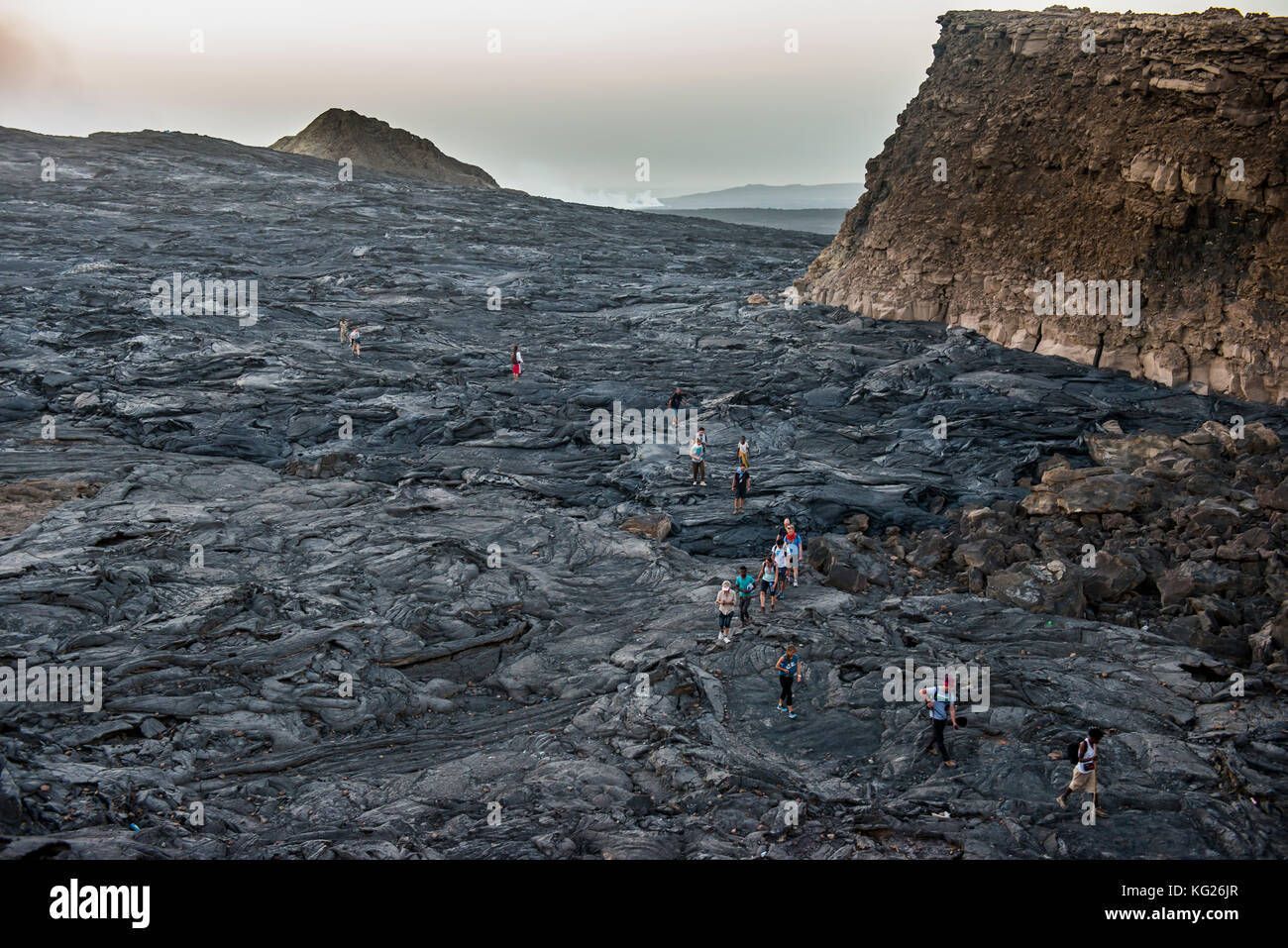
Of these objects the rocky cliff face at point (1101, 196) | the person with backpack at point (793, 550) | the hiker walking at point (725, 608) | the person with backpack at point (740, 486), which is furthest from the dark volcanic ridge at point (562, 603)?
the rocky cliff face at point (1101, 196)

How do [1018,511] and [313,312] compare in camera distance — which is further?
[313,312]

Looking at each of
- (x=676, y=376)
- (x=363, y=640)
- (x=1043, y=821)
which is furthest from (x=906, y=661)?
(x=676, y=376)

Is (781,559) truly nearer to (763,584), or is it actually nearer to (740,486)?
(763,584)

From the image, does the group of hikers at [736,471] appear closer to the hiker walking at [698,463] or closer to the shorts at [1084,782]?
the hiker walking at [698,463]

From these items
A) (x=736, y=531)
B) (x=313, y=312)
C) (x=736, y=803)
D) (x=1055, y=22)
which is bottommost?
(x=736, y=803)

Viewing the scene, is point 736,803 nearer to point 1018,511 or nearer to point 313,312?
point 1018,511
